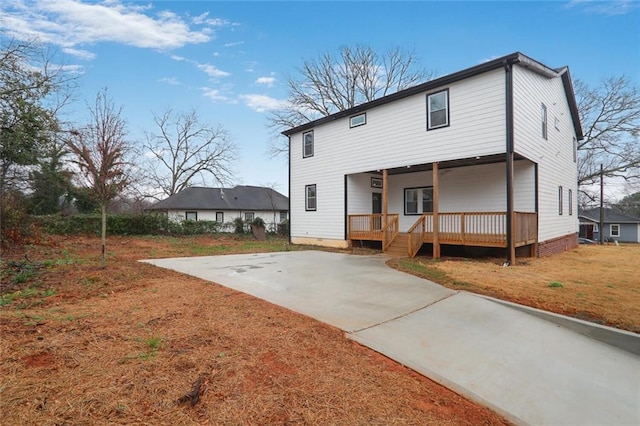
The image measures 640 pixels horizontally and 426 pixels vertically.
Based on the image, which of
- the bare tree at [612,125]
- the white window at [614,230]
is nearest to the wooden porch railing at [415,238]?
the bare tree at [612,125]

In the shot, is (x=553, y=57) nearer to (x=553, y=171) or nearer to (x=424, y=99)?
(x=553, y=171)

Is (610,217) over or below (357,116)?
below

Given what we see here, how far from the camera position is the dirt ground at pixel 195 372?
221cm

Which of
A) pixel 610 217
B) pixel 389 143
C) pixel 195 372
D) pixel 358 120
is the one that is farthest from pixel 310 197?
pixel 610 217

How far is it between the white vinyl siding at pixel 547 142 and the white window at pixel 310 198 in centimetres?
925

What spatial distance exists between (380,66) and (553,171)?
17770 mm

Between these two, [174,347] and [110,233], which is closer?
[174,347]

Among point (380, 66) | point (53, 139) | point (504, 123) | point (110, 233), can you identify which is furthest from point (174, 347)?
point (380, 66)

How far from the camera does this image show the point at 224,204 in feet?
102

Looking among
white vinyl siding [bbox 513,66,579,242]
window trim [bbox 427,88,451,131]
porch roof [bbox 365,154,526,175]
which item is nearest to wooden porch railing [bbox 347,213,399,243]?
porch roof [bbox 365,154,526,175]

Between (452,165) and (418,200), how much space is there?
242 cm

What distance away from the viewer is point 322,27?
13023mm

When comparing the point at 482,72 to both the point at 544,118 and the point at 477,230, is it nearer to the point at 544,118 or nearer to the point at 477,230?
the point at 544,118

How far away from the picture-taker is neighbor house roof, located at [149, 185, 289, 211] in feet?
95.1
